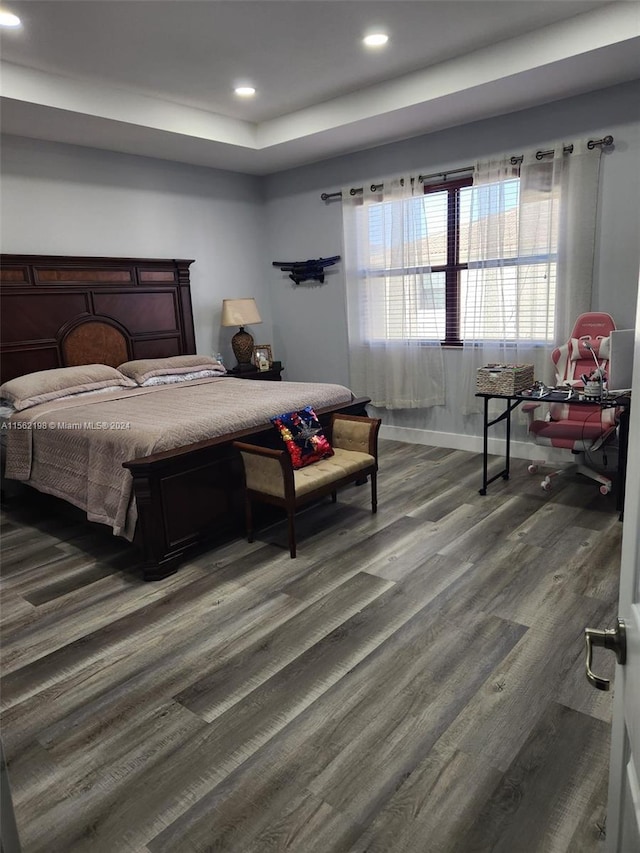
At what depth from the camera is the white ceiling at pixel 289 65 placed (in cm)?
298

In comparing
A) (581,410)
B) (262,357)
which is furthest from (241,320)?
(581,410)

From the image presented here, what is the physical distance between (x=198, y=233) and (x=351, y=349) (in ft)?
5.97

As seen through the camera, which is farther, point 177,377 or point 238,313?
point 238,313

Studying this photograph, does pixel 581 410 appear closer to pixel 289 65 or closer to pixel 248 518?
pixel 248 518

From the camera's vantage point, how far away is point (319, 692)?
201cm

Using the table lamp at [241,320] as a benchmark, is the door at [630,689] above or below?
below

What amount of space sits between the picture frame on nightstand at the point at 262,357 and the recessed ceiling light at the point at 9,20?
3.10m

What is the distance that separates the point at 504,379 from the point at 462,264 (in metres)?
1.42

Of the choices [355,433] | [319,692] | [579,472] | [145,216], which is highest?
[145,216]

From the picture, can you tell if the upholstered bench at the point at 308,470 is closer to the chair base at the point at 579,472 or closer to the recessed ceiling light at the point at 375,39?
the chair base at the point at 579,472

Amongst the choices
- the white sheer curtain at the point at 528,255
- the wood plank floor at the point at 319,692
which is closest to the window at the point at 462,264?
the white sheer curtain at the point at 528,255

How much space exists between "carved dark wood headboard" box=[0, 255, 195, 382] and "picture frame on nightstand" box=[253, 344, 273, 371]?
2.06 feet

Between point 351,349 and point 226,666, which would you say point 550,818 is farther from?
point 351,349

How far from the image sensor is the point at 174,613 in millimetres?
2562
